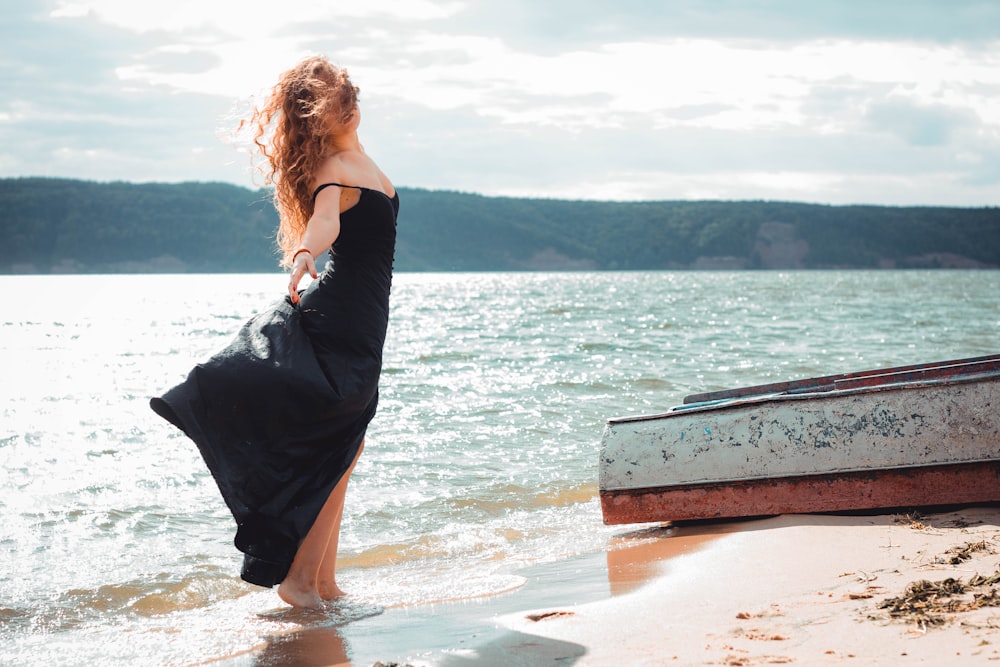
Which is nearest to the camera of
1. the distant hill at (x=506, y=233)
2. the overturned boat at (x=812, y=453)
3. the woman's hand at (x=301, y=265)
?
the woman's hand at (x=301, y=265)

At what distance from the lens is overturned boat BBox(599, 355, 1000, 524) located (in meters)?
4.94

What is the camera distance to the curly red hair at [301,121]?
3.87 meters

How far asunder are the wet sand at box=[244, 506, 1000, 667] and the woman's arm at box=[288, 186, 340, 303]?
1.39m

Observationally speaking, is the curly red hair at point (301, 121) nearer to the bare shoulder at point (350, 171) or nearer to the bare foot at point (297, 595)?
the bare shoulder at point (350, 171)

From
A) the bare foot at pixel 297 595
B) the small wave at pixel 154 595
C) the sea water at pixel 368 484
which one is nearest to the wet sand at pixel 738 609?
the bare foot at pixel 297 595

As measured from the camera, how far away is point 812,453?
16.8ft

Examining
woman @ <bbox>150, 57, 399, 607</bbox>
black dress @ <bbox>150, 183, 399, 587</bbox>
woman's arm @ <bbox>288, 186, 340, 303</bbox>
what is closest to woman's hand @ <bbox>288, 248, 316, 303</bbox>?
woman's arm @ <bbox>288, 186, 340, 303</bbox>

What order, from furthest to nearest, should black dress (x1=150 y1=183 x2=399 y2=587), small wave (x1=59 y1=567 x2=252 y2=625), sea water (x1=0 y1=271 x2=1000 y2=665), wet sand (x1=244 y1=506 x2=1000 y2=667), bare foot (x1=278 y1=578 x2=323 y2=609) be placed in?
small wave (x1=59 y1=567 x2=252 y2=625) → sea water (x1=0 y1=271 x2=1000 y2=665) → bare foot (x1=278 y1=578 x2=323 y2=609) → black dress (x1=150 y1=183 x2=399 y2=587) → wet sand (x1=244 y1=506 x2=1000 y2=667)

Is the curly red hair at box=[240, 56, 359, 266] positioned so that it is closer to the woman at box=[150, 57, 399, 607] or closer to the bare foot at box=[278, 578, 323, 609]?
the woman at box=[150, 57, 399, 607]

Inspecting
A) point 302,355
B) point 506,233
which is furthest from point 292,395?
point 506,233

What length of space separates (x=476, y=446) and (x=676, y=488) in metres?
3.72

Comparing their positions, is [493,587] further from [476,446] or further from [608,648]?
[476,446]

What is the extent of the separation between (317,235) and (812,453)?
288 cm

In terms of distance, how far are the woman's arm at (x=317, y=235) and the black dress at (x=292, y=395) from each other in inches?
2.8
